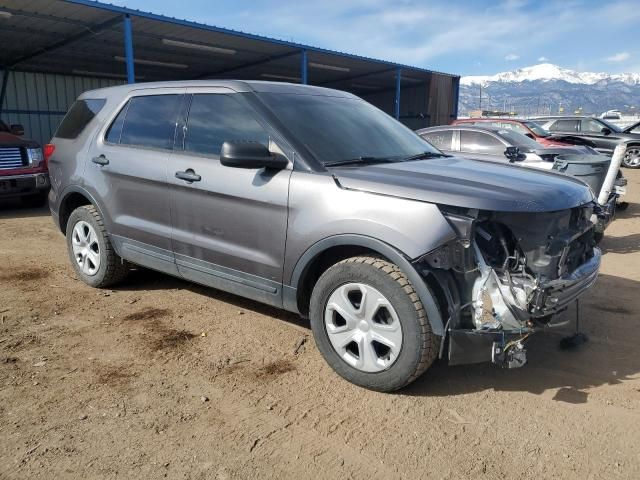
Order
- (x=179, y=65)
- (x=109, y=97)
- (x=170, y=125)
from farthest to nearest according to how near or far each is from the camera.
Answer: (x=179, y=65) < (x=109, y=97) < (x=170, y=125)

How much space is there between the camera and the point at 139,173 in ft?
13.4

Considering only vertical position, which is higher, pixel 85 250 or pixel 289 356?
pixel 85 250

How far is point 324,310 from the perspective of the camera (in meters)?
3.12

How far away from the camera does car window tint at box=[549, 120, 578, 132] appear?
16.2 metres

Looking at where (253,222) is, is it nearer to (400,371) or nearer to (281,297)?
(281,297)

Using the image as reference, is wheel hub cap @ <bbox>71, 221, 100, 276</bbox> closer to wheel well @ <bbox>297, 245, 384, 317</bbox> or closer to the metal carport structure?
wheel well @ <bbox>297, 245, 384, 317</bbox>

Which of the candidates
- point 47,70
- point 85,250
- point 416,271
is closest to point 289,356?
point 416,271

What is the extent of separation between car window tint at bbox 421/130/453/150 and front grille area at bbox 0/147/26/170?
282 inches

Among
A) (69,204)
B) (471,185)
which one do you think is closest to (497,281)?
(471,185)

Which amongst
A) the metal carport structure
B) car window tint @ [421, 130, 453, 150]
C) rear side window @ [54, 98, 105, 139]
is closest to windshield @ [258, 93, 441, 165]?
rear side window @ [54, 98, 105, 139]

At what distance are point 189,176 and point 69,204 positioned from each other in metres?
Result: 1.95

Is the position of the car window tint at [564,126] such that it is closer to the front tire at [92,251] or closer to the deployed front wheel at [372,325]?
the front tire at [92,251]

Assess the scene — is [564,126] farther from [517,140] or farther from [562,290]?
[562,290]

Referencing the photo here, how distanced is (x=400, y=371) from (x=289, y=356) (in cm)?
89
